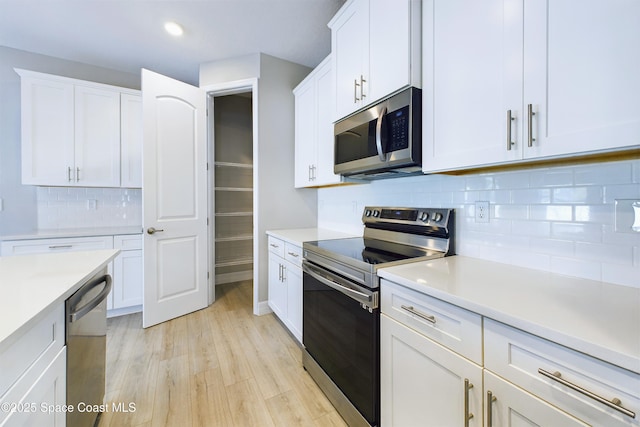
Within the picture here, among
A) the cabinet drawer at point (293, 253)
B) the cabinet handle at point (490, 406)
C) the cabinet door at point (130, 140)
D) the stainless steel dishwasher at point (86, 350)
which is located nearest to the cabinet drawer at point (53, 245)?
the cabinet door at point (130, 140)

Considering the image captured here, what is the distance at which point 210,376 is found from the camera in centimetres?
175

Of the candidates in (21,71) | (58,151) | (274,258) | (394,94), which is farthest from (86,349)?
(21,71)

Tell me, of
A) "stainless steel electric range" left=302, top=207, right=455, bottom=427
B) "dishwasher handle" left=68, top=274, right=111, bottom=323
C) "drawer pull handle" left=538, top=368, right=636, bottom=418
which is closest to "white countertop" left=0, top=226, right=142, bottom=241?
"dishwasher handle" left=68, top=274, right=111, bottom=323

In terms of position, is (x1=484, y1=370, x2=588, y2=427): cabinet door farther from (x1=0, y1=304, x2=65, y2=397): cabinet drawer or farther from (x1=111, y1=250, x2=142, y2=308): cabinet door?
(x1=111, y1=250, x2=142, y2=308): cabinet door

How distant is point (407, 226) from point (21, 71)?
12.0 feet

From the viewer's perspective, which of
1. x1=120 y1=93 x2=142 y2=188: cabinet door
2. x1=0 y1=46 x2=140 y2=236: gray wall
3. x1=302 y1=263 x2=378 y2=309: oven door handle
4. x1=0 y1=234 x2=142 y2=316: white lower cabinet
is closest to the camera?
x1=302 y1=263 x2=378 y2=309: oven door handle

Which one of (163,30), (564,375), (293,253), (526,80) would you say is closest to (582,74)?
(526,80)

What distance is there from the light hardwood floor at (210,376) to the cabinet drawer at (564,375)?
1.07 metres

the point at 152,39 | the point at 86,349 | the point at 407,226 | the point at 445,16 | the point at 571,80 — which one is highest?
the point at 152,39

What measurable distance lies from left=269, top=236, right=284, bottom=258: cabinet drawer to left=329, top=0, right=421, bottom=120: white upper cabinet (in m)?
1.18

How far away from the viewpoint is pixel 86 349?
1.10m

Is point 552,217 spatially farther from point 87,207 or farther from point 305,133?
point 87,207

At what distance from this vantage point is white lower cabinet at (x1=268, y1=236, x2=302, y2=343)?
201cm

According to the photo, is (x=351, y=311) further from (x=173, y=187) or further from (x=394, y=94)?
(x=173, y=187)
